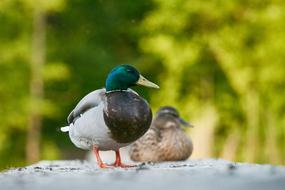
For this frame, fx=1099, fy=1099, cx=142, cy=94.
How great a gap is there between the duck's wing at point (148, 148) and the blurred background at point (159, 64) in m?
10.2

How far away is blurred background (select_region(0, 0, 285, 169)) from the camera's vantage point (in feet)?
76.3

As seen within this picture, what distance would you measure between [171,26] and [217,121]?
255cm

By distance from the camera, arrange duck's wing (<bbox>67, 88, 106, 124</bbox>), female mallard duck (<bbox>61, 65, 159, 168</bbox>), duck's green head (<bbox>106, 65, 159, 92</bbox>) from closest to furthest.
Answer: female mallard duck (<bbox>61, 65, 159, 168</bbox>) → duck's wing (<bbox>67, 88, 106, 124</bbox>) → duck's green head (<bbox>106, 65, 159, 92</bbox>)

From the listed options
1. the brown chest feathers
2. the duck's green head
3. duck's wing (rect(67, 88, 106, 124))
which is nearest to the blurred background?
the brown chest feathers

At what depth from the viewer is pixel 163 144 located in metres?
11.7

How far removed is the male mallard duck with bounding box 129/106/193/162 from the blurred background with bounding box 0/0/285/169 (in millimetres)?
10028

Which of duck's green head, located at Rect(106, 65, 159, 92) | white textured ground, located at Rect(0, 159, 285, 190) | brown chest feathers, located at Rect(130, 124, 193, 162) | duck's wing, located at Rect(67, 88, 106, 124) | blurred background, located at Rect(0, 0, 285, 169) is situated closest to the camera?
white textured ground, located at Rect(0, 159, 285, 190)

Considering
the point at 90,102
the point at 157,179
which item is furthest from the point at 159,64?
the point at 157,179

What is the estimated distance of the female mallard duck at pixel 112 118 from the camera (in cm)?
941

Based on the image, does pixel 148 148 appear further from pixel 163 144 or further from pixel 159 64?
pixel 159 64

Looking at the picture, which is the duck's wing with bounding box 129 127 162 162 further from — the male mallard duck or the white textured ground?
the white textured ground

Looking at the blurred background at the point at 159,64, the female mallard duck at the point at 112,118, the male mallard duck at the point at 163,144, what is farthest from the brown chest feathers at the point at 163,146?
the blurred background at the point at 159,64

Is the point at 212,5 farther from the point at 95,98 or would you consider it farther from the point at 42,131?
the point at 95,98

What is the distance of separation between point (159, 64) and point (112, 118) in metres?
15.5
